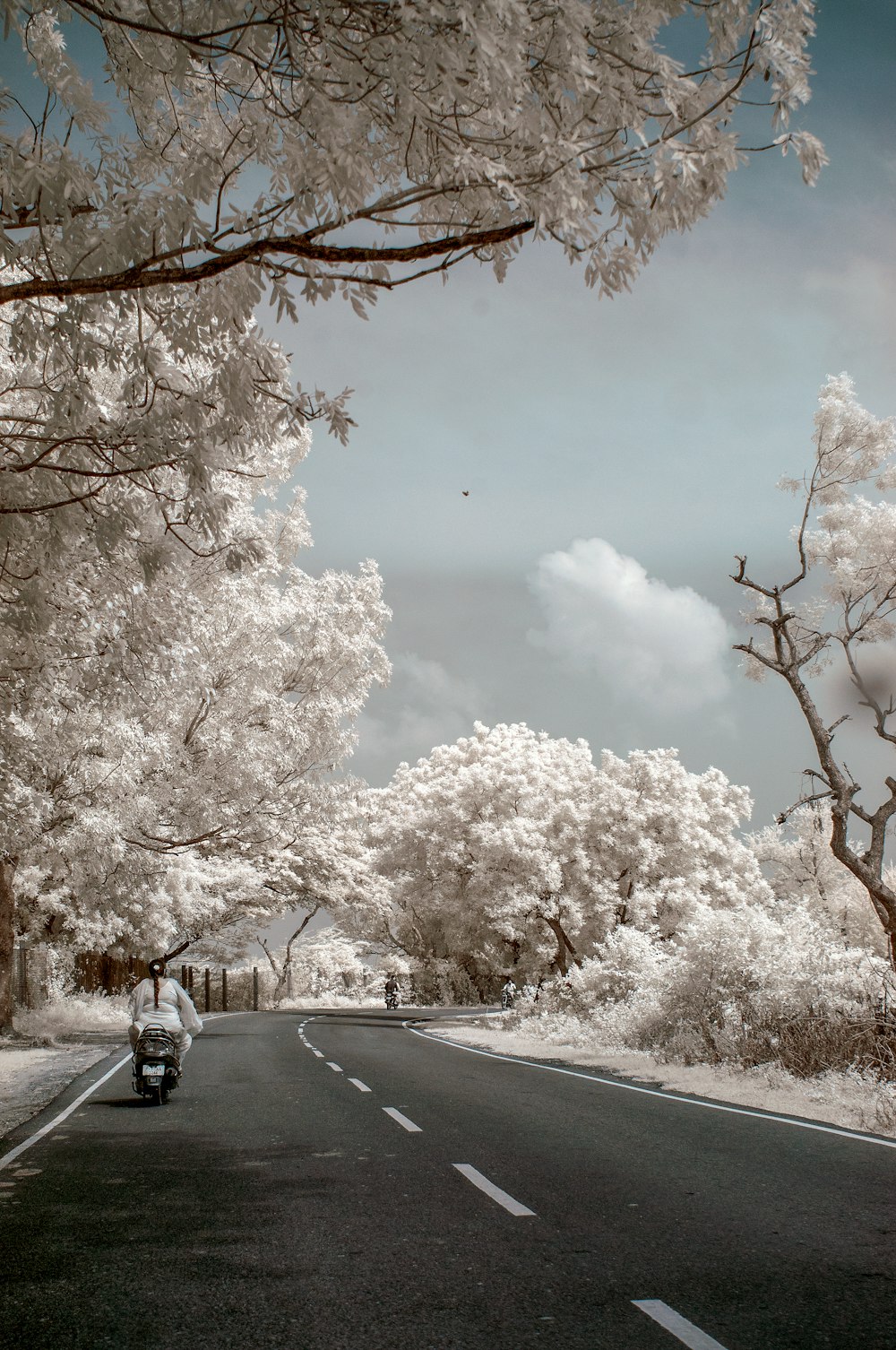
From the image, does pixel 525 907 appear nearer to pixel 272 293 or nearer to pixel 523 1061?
pixel 523 1061

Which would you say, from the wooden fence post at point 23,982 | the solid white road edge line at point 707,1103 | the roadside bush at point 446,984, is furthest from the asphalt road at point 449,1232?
the roadside bush at point 446,984

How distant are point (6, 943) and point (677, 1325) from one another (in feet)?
76.2

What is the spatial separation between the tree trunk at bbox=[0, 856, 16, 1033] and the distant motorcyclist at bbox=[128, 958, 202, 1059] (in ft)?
36.1

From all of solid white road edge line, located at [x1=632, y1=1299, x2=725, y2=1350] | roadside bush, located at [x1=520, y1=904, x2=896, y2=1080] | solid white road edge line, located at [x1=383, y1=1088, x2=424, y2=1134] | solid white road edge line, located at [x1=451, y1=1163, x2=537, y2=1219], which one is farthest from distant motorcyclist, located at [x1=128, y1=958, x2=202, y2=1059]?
solid white road edge line, located at [x1=632, y1=1299, x2=725, y2=1350]

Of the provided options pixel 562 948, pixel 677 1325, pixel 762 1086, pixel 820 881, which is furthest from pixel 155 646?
pixel 820 881

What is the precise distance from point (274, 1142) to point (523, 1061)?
11.2 m

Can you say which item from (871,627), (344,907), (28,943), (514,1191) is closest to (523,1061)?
(871,627)

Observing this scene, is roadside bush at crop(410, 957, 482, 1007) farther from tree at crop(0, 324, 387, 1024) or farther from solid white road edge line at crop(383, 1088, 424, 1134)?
solid white road edge line at crop(383, 1088, 424, 1134)

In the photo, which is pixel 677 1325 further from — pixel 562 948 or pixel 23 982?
pixel 562 948

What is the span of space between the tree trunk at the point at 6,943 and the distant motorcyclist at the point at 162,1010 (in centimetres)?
1100

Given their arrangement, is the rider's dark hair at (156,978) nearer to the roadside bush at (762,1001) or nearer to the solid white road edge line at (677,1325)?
the roadside bush at (762,1001)

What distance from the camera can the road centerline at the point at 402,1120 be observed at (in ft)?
36.2

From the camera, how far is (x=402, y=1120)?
1188cm

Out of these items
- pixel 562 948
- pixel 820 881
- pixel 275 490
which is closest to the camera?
pixel 275 490
